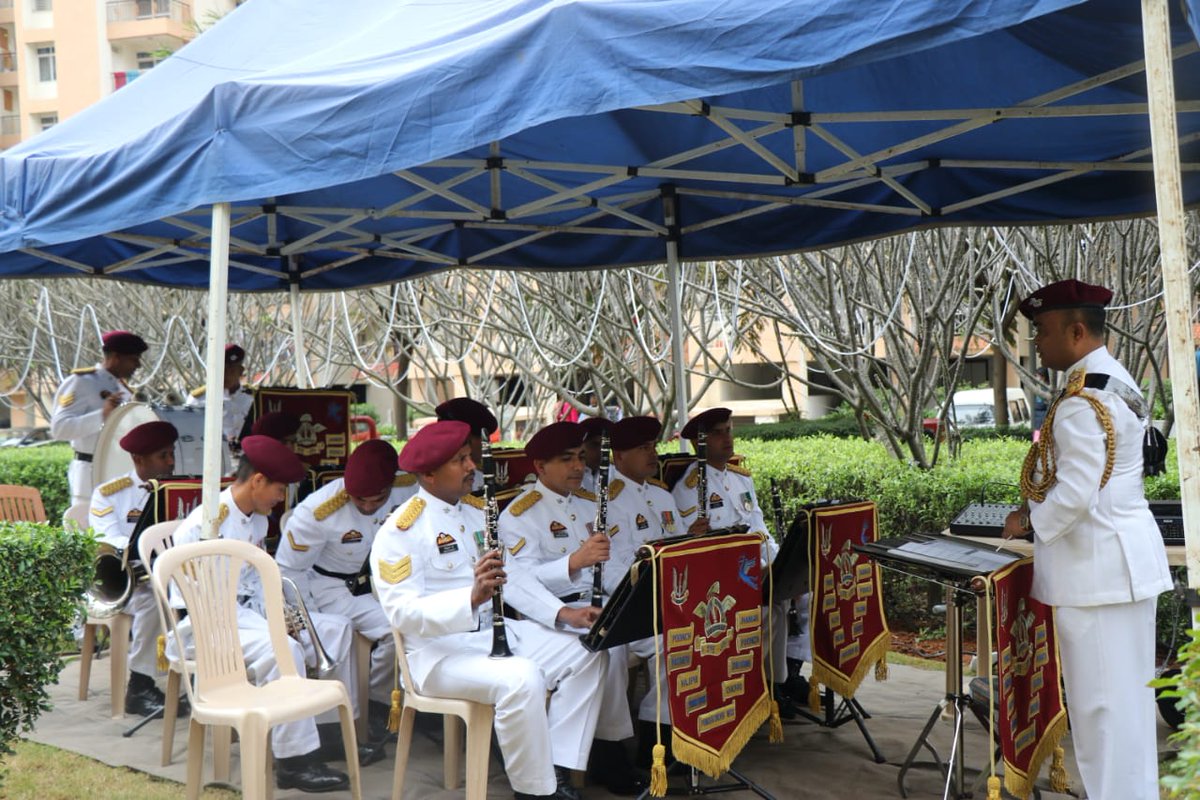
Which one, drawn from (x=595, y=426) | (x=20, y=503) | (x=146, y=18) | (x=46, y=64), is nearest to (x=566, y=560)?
(x=595, y=426)

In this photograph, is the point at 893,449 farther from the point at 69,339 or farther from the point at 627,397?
the point at 69,339

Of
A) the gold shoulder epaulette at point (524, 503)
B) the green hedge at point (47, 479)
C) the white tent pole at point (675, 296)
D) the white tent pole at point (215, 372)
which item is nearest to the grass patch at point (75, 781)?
the white tent pole at point (215, 372)

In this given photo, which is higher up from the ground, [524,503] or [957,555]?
[524,503]

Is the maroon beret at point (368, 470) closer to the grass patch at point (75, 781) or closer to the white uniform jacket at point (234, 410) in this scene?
the grass patch at point (75, 781)

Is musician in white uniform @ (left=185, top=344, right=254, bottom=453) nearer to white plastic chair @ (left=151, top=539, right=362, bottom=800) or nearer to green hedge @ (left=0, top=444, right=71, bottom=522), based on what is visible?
white plastic chair @ (left=151, top=539, right=362, bottom=800)

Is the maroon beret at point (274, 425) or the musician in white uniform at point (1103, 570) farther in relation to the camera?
the maroon beret at point (274, 425)

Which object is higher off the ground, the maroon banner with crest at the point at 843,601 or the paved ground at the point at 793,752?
the maroon banner with crest at the point at 843,601

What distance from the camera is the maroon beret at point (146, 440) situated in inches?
261

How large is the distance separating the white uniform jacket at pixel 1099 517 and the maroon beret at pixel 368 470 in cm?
304

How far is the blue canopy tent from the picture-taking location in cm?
380

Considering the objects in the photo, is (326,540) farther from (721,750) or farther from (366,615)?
(721,750)

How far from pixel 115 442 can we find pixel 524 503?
140 inches

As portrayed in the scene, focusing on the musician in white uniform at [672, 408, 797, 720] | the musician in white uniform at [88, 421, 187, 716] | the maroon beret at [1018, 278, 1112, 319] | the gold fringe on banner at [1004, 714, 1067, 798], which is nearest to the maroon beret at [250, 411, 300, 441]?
the musician in white uniform at [88, 421, 187, 716]

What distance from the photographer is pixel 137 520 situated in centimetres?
667
